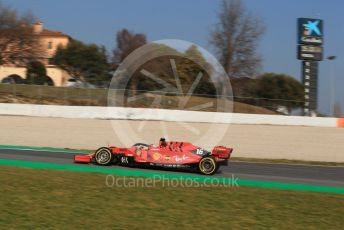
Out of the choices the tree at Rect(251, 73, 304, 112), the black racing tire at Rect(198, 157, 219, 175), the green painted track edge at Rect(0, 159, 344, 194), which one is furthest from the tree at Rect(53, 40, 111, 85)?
the black racing tire at Rect(198, 157, 219, 175)

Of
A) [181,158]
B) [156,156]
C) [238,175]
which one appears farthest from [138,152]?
[238,175]

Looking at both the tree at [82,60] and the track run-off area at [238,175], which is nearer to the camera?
the track run-off area at [238,175]

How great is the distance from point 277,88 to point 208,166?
39952 mm

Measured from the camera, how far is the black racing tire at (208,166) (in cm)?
1230

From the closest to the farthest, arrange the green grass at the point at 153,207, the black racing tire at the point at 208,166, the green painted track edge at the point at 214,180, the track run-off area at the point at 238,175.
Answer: the green grass at the point at 153,207 → the green painted track edge at the point at 214,180 → the track run-off area at the point at 238,175 → the black racing tire at the point at 208,166

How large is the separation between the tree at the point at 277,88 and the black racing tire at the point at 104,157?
33.3 meters

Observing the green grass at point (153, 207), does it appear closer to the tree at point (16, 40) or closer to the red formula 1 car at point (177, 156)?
the red formula 1 car at point (177, 156)

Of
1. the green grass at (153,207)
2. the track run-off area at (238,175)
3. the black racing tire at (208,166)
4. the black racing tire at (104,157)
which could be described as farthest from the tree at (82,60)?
the green grass at (153,207)

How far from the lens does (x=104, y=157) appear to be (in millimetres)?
13383

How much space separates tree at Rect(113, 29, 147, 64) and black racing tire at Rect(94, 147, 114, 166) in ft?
142

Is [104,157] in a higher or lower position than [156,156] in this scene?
lower

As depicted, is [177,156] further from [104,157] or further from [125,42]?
[125,42]

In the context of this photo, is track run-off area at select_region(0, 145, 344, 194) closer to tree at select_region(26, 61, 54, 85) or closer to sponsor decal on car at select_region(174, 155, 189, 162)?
sponsor decal on car at select_region(174, 155, 189, 162)

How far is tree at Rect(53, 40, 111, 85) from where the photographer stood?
172 ft
